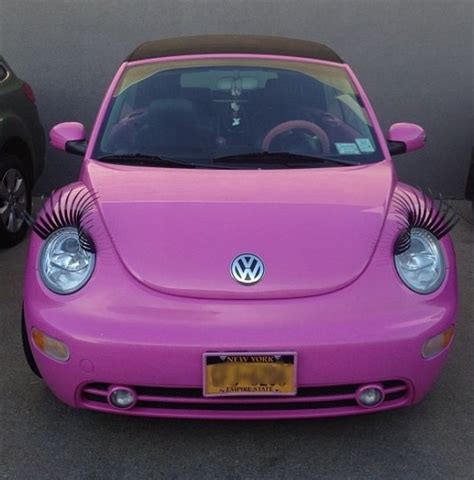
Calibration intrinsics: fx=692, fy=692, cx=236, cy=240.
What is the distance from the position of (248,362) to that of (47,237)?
97 centimetres

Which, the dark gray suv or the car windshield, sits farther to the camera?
the dark gray suv

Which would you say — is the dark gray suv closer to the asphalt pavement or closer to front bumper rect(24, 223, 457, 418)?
the asphalt pavement

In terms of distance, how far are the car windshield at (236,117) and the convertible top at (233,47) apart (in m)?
0.13

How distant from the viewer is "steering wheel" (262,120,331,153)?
3375 mm

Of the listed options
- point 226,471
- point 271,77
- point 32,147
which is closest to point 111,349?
point 226,471

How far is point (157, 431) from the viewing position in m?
2.76

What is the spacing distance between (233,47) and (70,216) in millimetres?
1625

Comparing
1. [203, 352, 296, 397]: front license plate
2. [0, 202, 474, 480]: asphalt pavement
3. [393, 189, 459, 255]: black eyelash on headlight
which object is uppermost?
[393, 189, 459, 255]: black eyelash on headlight

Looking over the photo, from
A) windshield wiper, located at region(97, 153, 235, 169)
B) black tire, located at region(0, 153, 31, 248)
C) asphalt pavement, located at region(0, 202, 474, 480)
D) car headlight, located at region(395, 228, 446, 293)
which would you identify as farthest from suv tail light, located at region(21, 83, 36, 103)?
car headlight, located at region(395, 228, 446, 293)

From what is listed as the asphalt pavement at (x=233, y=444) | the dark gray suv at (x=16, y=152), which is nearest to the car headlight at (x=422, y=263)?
the asphalt pavement at (x=233, y=444)

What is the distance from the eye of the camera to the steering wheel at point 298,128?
3.38m

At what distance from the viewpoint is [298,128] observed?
136 inches

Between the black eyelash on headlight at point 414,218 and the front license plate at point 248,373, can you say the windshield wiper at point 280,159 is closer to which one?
the black eyelash on headlight at point 414,218

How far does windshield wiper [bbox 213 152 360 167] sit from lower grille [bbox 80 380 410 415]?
116 centimetres
